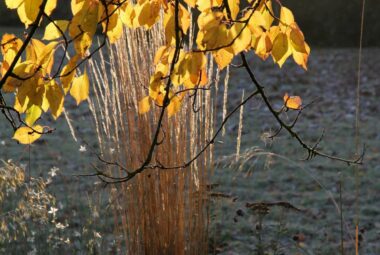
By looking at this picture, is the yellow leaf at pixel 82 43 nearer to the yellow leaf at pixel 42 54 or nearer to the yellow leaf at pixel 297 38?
the yellow leaf at pixel 42 54

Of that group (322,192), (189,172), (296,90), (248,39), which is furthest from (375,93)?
(248,39)

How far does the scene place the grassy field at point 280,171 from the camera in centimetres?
369

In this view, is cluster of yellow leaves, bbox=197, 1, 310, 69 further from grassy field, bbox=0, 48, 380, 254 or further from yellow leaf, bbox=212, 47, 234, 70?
grassy field, bbox=0, 48, 380, 254

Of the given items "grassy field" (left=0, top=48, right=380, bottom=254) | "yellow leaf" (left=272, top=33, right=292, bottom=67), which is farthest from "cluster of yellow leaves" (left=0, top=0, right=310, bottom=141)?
"grassy field" (left=0, top=48, right=380, bottom=254)

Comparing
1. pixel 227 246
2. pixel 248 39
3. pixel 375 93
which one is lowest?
pixel 227 246

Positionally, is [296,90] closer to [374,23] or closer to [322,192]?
[374,23]

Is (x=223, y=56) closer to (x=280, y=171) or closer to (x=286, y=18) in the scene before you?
(x=286, y=18)

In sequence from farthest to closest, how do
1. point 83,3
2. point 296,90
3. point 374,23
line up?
point 374,23
point 296,90
point 83,3

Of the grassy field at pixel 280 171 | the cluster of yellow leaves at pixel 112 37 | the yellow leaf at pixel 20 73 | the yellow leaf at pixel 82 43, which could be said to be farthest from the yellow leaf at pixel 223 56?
the grassy field at pixel 280 171

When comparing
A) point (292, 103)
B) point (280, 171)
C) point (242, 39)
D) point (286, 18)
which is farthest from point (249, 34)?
point (280, 171)

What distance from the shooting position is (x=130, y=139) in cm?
256

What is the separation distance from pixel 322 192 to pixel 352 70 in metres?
4.55

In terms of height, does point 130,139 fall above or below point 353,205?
above

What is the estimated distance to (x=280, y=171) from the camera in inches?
201
